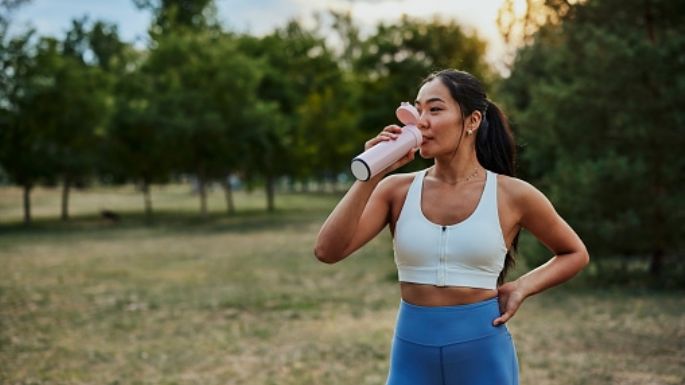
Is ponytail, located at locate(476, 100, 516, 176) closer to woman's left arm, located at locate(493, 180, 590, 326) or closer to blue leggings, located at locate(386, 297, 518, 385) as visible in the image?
woman's left arm, located at locate(493, 180, 590, 326)

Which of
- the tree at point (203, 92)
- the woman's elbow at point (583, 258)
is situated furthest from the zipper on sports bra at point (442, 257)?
the tree at point (203, 92)

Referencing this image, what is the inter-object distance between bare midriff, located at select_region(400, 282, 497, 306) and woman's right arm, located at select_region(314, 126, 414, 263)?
0.89ft

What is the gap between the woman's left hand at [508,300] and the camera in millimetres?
2717

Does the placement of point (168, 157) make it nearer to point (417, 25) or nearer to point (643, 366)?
point (417, 25)

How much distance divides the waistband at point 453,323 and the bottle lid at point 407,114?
659mm

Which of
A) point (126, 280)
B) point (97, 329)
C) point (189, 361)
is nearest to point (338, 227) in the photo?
point (189, 361)

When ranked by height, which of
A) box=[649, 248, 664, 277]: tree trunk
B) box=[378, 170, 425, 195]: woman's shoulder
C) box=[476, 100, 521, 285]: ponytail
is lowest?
box=[649, 248, 664, 277]: tree trunk

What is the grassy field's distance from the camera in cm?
783

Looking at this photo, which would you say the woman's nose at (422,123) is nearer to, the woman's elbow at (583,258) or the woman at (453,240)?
the woman at (453,240)

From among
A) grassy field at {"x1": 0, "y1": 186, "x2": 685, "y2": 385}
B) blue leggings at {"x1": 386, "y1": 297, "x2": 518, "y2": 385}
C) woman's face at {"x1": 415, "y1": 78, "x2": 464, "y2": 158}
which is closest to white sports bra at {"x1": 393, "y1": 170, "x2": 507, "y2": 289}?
blue leggings at {"x1": 386, "y1": 297, "x2": 518, "y2": 385}

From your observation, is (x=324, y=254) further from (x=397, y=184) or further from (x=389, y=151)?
(x=389, y=151)

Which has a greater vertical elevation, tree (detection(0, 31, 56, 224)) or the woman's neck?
tree (detection(0, 31, 56, 224))

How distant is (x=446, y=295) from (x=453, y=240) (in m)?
0.20

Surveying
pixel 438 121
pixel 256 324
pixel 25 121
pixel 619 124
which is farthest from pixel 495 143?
pixel 25 121
